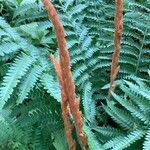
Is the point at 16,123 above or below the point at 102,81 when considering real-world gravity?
below

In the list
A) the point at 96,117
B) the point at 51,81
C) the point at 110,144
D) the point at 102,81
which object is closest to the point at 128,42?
the point at 102,81

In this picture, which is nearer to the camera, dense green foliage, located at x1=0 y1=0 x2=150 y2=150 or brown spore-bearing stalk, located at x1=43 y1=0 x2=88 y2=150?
brown spore-bearing stalk, located at x1=43 y1=0 x2=88 y2=150

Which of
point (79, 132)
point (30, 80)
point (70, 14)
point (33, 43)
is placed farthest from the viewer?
point (70, 14)

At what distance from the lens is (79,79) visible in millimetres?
2191

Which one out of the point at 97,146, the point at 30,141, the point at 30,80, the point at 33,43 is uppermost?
the point at 33,43

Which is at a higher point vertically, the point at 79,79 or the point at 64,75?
the point at 64,75

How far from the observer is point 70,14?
2.37 metres

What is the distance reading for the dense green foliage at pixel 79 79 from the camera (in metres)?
1.83

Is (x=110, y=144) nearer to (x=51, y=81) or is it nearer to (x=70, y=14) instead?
(x=51, y=81)

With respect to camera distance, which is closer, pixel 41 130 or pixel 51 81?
pixel 51 81

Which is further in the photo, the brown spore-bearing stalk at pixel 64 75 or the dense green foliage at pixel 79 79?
the dense green foliage at pixel 79 79

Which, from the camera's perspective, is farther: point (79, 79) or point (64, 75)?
point (79, 79)

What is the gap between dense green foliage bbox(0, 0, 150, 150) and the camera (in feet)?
6.01

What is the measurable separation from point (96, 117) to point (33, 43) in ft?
1.79
